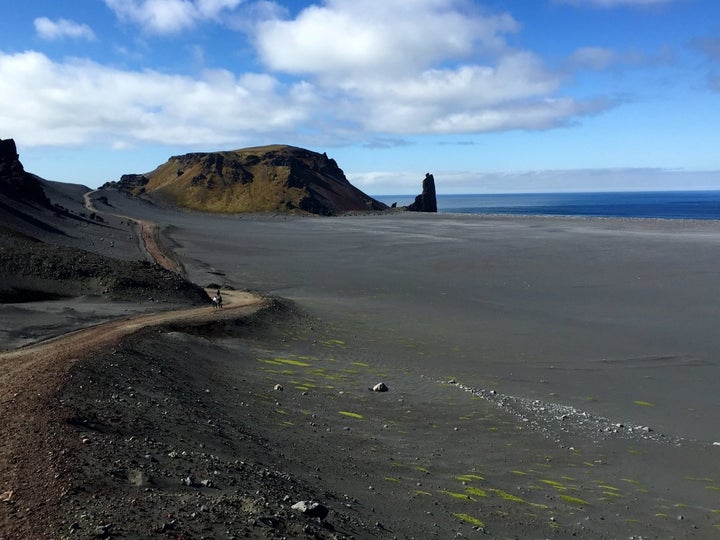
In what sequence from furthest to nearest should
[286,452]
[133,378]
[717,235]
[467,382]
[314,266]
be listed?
[717,235] → [314,266] → [467,382] → [133,378] → [286,452]

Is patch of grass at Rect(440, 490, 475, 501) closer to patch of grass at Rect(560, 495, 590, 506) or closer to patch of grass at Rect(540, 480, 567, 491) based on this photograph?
patch of grass at Rect(560, 495, 590, 506)

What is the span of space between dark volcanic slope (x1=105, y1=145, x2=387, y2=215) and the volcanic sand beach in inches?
4521

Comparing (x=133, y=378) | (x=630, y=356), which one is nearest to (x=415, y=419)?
(x=133, y=378)

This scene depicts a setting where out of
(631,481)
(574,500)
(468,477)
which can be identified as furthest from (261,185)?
(574,500)

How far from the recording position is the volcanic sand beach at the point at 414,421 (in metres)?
9.58

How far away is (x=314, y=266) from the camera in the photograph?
53781 millimetres

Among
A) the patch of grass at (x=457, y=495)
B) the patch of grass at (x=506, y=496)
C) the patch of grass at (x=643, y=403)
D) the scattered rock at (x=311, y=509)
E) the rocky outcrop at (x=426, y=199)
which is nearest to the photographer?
the scattered rock at (x=311, y=509)

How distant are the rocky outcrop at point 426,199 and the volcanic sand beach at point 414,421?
124 meters

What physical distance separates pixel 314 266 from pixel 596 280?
23088 millimetres

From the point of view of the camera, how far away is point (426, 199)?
163250 mm

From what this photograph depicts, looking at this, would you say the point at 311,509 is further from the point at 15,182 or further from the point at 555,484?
the point at 15,182

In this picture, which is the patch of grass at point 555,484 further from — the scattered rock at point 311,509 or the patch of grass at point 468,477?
the scattered rock at point 311,509

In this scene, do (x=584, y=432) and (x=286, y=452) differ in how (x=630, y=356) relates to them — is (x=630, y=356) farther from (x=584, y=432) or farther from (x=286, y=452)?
(x=286, y=452)

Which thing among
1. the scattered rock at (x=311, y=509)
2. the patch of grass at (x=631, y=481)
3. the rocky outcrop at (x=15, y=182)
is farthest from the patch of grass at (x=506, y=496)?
the rocky outcrop at (x=15, y=182)
